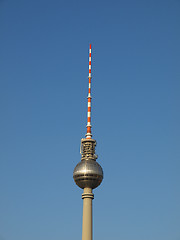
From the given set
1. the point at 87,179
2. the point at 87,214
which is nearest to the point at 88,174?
the point at 87,179

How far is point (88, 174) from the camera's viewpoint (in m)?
81.1

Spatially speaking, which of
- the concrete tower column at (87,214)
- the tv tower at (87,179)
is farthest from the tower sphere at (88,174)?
the concrete tower column at (87,214)

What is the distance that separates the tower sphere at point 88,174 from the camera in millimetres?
81250

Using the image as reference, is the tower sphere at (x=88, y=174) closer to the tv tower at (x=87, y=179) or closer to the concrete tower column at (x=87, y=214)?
the tv tower at (x=87, y=179)

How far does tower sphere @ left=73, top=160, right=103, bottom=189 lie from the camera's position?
81.2 metres

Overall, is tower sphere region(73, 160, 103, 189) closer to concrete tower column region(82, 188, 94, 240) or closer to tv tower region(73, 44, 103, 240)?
tv tower region(73, 44, 103, 240)

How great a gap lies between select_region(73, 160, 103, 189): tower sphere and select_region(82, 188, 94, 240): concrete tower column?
1.34m

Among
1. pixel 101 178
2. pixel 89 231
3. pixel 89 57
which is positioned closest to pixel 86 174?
pixel 101 178

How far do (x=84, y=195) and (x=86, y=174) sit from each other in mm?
4062

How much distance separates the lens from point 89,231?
79.6 m

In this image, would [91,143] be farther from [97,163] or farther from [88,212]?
[88,212]

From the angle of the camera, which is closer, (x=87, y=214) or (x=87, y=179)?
(x=87, y=214)

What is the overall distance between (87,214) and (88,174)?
703 cm

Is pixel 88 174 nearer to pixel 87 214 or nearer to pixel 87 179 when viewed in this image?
pixel 87 179
